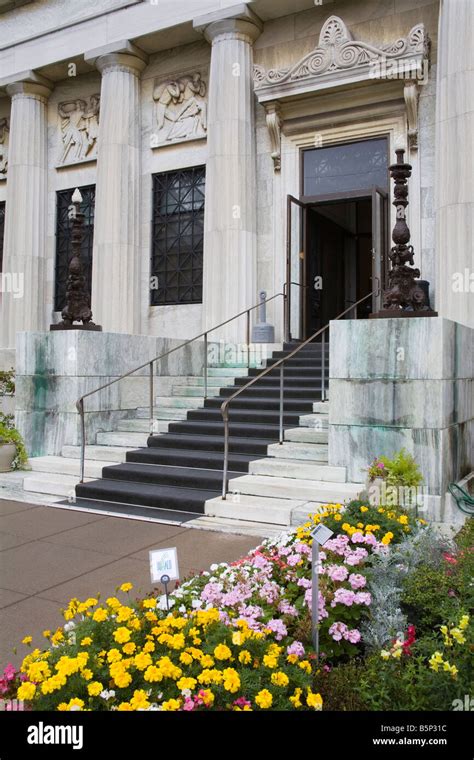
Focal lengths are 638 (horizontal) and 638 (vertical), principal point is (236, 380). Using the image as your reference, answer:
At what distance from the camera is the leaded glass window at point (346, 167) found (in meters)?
13.0

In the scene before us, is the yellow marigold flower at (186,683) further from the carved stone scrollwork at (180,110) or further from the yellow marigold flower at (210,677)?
the carved stone scrollwork at (180,110)

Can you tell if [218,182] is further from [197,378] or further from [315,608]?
[315,608]

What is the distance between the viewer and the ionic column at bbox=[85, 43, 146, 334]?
14844 millimetres

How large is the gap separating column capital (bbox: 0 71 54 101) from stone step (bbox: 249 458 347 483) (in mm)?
13291

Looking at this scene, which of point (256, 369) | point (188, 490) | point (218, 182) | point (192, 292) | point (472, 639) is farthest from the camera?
point (192, 292)

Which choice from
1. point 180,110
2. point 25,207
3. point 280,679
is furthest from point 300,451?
point 25,207

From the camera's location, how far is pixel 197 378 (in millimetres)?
12383

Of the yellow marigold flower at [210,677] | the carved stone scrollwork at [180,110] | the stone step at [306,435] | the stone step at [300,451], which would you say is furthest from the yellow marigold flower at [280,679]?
the carved stone scrollwork at [180,110]

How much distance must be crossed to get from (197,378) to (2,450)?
398 cm

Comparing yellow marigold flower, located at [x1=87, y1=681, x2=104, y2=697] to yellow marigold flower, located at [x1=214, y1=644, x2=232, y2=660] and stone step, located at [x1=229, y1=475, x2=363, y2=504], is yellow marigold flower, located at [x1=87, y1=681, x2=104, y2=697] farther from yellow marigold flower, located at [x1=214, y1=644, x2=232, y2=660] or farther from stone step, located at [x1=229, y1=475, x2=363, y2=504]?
stone step, located at [x1=229, y1=475, x2=363, y2=504]

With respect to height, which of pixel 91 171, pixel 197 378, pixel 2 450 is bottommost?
pixel 2 450

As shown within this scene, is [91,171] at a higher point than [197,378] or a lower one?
higher

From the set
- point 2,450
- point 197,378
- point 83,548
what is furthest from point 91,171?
point 83,548
